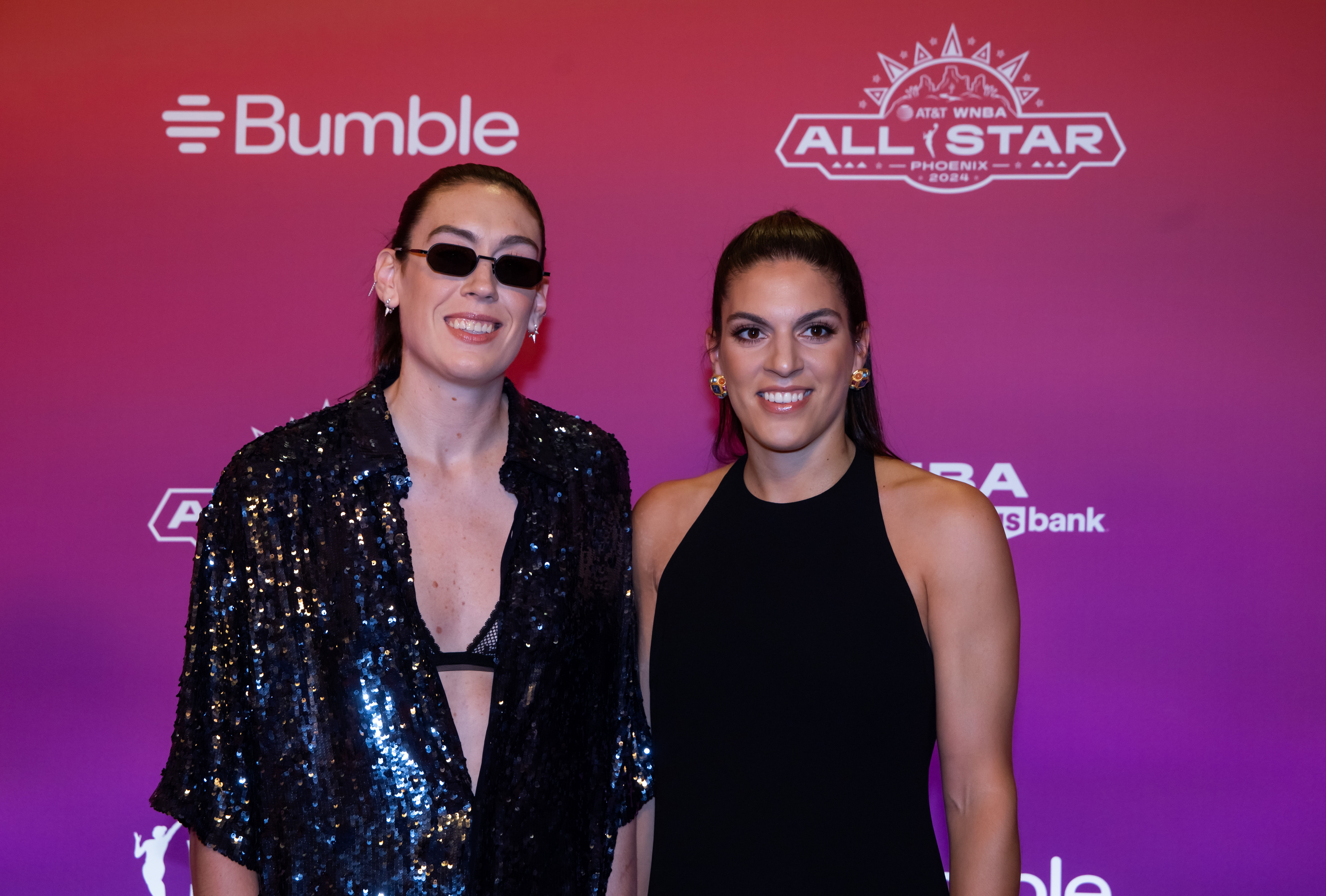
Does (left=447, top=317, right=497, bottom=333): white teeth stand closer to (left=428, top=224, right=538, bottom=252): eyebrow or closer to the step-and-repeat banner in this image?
(left=428, top=224, right=538, bottom=252): eyebrow

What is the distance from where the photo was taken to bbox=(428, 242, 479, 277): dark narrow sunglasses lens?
6.21 ft

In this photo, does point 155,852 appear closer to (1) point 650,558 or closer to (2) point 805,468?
(1) point 650,558

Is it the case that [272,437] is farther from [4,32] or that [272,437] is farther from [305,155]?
[4,32]

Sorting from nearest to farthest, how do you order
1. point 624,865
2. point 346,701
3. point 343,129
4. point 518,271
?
point 346,701 < point 518,271 < point 624,865 < point 343,129

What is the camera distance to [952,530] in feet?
5.93

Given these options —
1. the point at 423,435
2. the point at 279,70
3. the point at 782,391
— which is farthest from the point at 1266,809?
the point at 279,70

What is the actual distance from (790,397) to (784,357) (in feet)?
0.24

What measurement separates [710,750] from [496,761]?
37cm

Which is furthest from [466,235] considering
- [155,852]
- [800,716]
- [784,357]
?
[155,852]

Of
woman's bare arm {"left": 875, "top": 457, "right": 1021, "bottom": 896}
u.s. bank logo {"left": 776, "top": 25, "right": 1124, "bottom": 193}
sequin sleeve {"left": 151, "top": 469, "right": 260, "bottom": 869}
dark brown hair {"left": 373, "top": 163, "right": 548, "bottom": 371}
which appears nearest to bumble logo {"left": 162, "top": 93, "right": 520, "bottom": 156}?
u.s. bank logo {"left": 776, "top": 25, "right": 1124, "bottom": 193}

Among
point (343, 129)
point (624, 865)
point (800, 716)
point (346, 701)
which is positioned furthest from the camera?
point (343, 129)

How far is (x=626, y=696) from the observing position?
6.74 ft

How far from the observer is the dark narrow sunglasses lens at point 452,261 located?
74.5 inches

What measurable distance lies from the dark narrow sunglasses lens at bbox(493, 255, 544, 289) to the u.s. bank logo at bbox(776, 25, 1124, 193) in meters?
1.16
